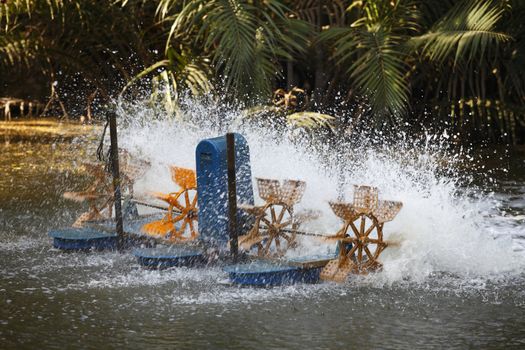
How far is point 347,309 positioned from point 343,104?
1108 centimetres

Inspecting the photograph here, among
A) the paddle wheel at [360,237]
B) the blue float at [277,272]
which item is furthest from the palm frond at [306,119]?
the blue float at [277,272]

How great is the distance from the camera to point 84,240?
12.0 m

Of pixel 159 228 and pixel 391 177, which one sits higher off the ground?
pixel 391 177

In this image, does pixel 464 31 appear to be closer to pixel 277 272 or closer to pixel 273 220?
pixel 273 220

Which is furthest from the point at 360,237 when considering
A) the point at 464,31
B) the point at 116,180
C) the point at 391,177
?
the point at 464,31

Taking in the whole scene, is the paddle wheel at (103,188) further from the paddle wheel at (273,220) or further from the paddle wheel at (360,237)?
the paddle wheel at (360,237)

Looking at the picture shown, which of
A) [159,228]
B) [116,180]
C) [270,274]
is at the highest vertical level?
[116,180]

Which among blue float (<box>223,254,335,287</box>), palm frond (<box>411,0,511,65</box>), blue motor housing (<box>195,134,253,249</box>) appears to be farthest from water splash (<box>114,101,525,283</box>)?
palm frond (<box>411,0,511,65</box>)

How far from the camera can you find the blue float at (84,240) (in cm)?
1195

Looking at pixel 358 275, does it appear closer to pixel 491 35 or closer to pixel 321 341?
pixel 321 341

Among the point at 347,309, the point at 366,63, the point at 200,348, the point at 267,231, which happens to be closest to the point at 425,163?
the point at 366,63

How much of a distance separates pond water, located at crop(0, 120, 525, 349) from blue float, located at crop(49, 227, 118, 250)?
4.9 inches

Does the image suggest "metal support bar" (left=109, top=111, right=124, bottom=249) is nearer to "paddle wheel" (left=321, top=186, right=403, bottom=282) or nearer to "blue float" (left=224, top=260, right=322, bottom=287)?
"blue float" (left=224, top=260, right=322, bottom=287)

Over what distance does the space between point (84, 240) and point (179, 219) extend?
38.3 inches
